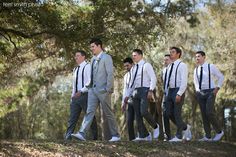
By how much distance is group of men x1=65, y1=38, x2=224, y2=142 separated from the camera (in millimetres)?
8406

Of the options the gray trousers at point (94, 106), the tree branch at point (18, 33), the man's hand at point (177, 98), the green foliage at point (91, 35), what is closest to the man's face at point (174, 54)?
the man's hand at point (177, 98)

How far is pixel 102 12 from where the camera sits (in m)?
11.4

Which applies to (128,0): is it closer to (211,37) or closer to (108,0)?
(108,0)

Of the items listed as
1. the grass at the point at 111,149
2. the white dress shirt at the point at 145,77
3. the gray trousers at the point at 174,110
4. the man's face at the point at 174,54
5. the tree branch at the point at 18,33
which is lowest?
the grass at the point at 111,149

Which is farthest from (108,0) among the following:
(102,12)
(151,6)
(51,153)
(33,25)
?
(51,153)

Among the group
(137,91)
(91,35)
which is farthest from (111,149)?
(91,35)

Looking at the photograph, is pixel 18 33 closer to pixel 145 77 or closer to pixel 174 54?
pixel 145 77

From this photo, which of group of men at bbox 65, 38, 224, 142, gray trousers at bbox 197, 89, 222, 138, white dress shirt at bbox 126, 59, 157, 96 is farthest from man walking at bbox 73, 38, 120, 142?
gray trousers at bbox 197, 89, 222, 138

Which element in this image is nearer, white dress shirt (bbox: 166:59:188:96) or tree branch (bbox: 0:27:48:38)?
white dress shirt (bbox: 166:59:188:96)

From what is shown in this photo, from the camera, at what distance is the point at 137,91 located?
8.98m

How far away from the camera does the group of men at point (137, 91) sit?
8.41 metres

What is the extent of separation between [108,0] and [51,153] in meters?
5.56

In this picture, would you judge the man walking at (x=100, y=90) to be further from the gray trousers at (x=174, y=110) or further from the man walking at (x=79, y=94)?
the gray trousers at (x=174, y=110)

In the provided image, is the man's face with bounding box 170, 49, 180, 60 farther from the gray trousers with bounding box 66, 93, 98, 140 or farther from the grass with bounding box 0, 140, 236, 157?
the gray trousers with bounding box 66, 93, 98, 140
